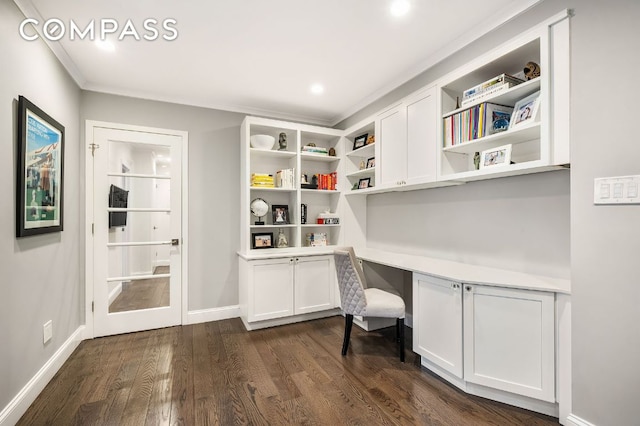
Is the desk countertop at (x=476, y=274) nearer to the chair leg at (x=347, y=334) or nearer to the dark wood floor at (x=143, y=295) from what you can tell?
the chair leg at (x=347, y=334)

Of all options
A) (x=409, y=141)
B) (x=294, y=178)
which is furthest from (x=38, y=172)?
(x=409, y=141)

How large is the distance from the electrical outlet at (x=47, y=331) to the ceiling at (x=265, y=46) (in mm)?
2122

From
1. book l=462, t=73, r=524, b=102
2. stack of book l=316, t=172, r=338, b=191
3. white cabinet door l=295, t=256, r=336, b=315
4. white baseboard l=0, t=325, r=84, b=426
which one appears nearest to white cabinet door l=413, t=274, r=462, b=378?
white cabinet door l=295, t=256, r=336, b=315

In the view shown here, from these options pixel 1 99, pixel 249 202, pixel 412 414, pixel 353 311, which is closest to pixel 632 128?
pixel 412 414

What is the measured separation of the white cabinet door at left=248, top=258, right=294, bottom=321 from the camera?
3.16m

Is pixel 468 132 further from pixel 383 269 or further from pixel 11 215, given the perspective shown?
pixel 11 215

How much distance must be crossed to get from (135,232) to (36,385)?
5.01ft

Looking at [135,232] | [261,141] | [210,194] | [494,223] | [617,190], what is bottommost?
[135,232]

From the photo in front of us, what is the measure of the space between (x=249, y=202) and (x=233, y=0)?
Result: 1950 millimetres

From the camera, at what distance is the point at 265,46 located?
238cm

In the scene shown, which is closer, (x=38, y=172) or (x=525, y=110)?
(x=525, y=110)

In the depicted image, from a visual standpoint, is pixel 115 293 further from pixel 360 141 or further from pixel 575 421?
pixel 575 421

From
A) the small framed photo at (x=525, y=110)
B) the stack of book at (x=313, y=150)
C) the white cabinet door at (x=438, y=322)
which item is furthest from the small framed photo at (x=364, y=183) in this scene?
→ the small framed photo at (x=525, y=110)

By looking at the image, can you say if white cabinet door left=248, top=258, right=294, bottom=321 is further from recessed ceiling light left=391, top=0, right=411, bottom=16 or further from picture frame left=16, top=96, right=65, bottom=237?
recessed ceiling light left=391, top=0, right=411, bottom=16
